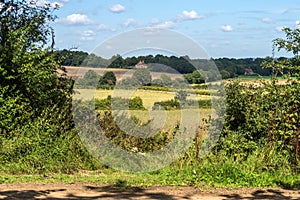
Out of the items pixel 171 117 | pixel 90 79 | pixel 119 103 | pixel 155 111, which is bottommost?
pixel 171 117

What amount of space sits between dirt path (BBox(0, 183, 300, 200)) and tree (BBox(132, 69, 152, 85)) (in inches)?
150

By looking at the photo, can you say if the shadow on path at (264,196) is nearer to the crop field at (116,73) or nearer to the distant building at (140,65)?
the crop field at (116,73)

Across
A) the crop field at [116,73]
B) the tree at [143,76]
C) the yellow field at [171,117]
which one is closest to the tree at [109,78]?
the crop field at [116,73]

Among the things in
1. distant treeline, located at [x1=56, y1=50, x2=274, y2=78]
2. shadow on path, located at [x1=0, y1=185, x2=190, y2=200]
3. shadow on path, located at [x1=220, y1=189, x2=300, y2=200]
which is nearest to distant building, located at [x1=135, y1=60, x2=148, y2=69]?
distant treeline, located at [x1=56, y1=50, x2=274, y2=78]

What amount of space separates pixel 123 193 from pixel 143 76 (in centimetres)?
429

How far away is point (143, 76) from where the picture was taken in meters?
12.2

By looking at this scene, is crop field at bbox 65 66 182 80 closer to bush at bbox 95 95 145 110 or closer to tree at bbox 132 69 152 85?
tree at bbox 132 69 152 85

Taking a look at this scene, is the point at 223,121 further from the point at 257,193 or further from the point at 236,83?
the point at 257,193

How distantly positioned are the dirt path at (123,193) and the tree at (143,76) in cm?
381

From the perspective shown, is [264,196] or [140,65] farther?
[140,65]

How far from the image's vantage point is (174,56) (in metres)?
11.3

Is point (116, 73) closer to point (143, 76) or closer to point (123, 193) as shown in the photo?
point (143, 76)

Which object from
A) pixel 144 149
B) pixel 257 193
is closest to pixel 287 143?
pixel 257 193

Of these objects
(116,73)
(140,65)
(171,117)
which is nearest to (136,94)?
(116,73)
